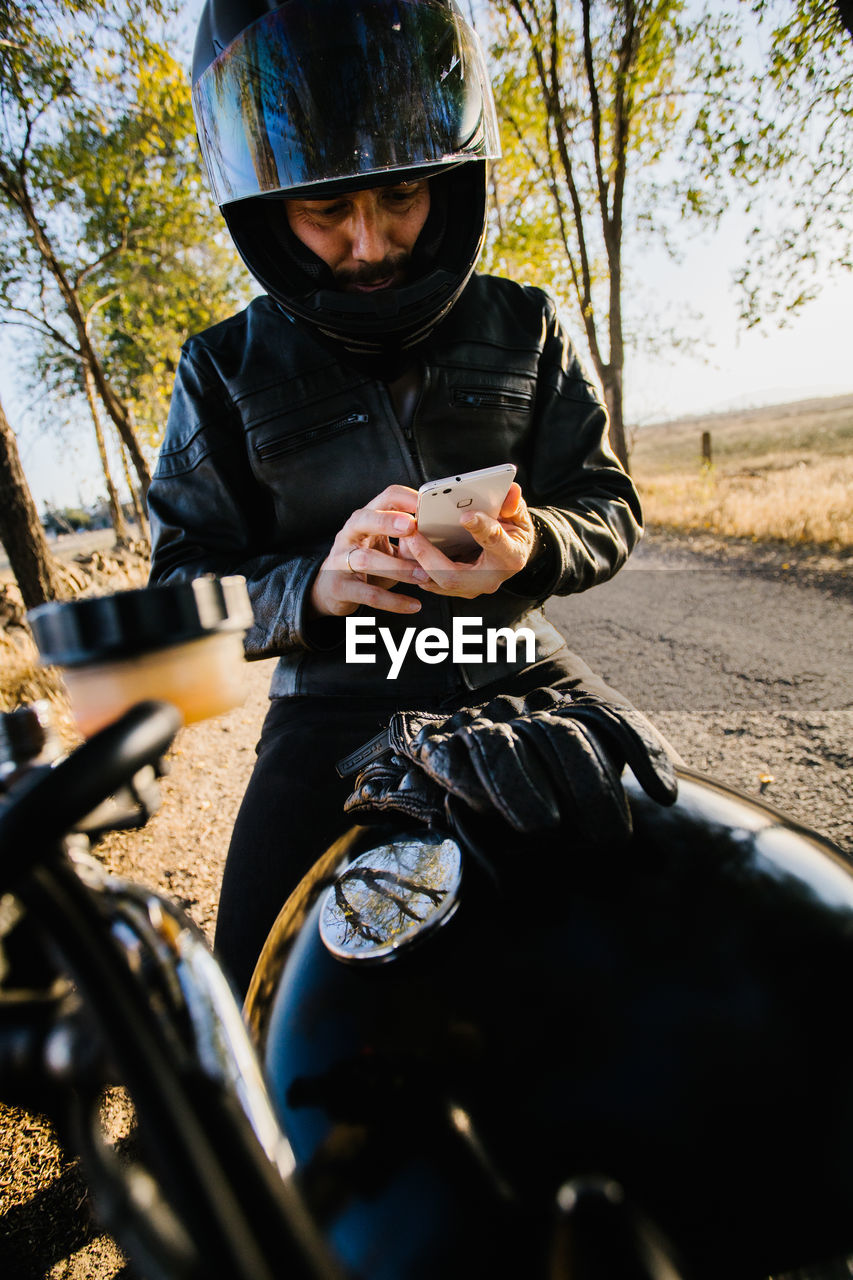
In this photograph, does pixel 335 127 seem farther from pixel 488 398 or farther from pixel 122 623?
pixel 122 623

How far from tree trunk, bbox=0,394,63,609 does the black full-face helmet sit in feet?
16.0

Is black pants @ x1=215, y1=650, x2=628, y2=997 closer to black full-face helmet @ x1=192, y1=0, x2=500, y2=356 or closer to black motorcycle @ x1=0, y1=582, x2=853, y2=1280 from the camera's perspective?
black motorcycle @ x1=0, y1=582, x2=853, y2=1280

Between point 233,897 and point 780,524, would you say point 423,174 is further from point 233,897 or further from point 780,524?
point 780,524

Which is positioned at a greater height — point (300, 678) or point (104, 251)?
point (104, 251)

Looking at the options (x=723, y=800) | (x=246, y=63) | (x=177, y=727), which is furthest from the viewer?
(x=246, y=63)

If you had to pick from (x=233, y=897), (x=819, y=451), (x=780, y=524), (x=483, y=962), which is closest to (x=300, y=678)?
(x=233, y=897)

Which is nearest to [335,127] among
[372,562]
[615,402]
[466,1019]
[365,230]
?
[365,230]

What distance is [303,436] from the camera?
1.64 m

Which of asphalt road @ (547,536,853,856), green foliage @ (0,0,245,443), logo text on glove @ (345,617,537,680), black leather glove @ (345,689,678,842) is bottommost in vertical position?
asphalt road @ (547,536,853,856)

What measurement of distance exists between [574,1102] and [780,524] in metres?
8.18

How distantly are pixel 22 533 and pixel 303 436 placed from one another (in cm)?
527

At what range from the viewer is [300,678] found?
169 centimetres

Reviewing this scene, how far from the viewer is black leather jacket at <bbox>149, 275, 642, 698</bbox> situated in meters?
1.60

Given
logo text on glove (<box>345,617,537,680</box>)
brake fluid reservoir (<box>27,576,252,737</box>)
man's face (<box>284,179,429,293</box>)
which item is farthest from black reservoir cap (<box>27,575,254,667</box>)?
man's face (<box>284,179,429,293</box>)
